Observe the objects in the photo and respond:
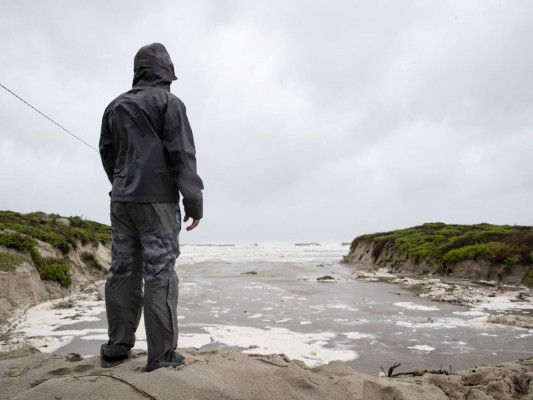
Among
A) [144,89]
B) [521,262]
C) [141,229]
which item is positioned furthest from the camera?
[521,262]

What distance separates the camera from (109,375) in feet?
8.47

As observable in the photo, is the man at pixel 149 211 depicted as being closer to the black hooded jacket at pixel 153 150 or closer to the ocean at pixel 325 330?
the black hooded jacket at pixel 153 150

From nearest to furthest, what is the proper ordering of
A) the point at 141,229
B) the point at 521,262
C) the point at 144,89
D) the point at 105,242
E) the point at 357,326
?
the point at 141,229, the point at 144,89, the point at 357,326, the point at 521,262, the point at 105,242

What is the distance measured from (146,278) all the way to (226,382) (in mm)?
998

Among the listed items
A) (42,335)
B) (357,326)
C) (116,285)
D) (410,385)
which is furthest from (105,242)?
(410,385)

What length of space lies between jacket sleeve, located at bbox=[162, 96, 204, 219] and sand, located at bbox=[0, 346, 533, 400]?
1.23 metres

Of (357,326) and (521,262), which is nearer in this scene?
(357,326)

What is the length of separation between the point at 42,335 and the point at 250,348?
314 centimetres

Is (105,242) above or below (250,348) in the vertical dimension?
above

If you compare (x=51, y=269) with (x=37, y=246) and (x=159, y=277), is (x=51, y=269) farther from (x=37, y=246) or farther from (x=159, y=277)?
(x=159, y=277)

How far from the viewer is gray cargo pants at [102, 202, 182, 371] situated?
A: 286cm

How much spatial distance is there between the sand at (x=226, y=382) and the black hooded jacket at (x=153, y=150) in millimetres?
1232

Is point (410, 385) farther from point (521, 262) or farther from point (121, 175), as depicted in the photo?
point (521, 262)

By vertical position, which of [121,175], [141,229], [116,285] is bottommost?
[116,285]
